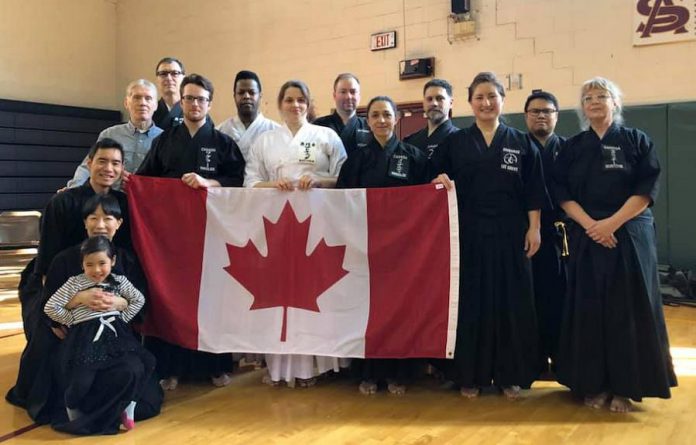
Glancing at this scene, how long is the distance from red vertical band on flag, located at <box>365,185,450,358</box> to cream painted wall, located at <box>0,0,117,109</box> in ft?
23.4

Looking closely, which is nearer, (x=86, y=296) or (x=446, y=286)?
(x=86, y=296)

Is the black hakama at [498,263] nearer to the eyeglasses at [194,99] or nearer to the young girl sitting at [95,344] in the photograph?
the eyeglasses at [194,99]

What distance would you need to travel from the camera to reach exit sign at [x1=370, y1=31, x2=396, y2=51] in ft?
20.9

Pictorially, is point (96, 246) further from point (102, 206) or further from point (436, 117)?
point (436, 117)

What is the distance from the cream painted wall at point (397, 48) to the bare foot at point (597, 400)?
3500 millimetres

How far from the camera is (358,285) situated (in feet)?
8.91

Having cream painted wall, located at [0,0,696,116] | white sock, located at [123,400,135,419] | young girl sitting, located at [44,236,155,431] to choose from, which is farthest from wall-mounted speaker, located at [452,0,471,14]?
white sock, located at [123,400,135,419]

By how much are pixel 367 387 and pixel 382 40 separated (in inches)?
185

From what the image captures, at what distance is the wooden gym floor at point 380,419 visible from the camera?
7.34 ft

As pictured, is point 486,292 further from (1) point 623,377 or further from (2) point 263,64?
(2) point 263,64

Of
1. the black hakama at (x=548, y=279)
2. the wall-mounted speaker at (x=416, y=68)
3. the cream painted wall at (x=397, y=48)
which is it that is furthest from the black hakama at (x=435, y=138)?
the wall-mounted speaker at (x=416, y=68)

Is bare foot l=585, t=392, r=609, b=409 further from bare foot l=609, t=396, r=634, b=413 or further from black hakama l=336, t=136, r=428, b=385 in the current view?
black hakama l=336, t=136, r=428, b=385

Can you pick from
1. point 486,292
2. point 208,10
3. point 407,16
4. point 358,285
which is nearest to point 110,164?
point 358,285

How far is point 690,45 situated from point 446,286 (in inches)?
151
